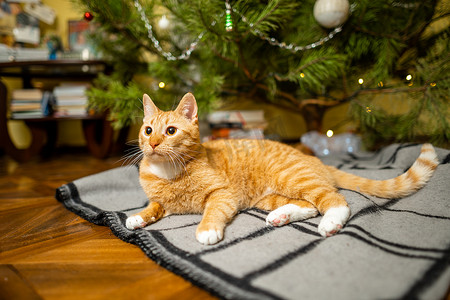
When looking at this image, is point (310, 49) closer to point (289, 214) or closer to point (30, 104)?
point (289, 214)

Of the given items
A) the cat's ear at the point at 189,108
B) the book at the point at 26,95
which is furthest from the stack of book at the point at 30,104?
the cat's ear at the point at 189,108

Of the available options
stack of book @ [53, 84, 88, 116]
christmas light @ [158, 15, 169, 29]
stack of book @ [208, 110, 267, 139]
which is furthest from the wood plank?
stack of book @ [53, 84, 88, 116]

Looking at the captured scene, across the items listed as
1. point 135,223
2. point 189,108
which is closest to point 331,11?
point 189,108

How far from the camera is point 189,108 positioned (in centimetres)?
88

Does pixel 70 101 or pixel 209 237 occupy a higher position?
pixel 70 101

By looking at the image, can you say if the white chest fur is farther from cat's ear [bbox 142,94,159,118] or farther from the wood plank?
the wood plank

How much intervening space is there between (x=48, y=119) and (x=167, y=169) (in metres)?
1.58

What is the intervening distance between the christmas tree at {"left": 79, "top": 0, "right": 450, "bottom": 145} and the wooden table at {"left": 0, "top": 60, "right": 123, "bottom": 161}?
0.71m

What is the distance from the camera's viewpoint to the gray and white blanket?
18.5 inches

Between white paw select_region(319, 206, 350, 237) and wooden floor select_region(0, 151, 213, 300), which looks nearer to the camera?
wooden floor select_region(0, 151, 213, 300)

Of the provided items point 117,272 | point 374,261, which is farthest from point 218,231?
point 374,261

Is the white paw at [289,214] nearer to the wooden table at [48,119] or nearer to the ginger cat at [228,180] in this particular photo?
the ginger cat at [228,180]

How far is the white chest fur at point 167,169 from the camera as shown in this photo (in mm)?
820

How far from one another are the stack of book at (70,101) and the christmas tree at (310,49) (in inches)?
30.7
